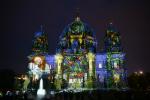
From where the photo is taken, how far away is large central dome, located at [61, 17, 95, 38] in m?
125

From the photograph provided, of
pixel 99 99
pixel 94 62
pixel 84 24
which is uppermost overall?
pixel 84 24

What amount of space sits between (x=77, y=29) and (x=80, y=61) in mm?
15367

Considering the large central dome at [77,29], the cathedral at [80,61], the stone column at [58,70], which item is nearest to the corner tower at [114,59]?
the cathedral at [80,61]

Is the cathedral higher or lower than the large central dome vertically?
lower

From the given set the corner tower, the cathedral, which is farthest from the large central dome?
the corner tower

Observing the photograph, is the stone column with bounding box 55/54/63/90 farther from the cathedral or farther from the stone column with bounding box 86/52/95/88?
the stone column with bounding box 86/52/95/88

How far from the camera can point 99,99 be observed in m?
34.2

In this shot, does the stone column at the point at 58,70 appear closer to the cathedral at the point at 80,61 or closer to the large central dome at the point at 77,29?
the cathedral at the point at 80,61

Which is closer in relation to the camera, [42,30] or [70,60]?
[70,60]

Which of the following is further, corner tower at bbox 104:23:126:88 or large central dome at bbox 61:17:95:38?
large central dome at bbox 61:17:95:38

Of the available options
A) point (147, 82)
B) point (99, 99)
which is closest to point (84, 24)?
point (147, 82)

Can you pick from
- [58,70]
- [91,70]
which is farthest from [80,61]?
[58,70]

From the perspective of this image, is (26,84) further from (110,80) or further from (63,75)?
(110,80)

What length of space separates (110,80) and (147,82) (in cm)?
1279
